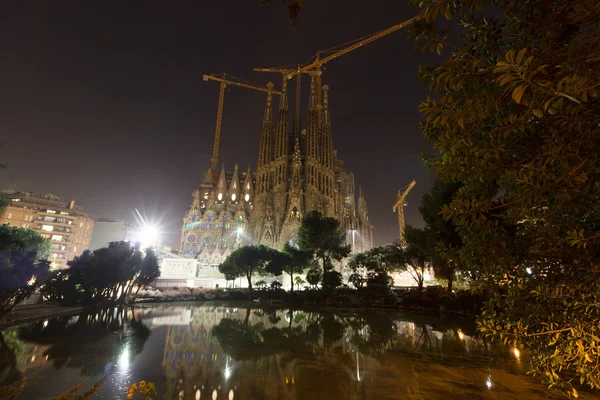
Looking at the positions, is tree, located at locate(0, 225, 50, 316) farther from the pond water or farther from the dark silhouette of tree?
the dark silhouette of tree

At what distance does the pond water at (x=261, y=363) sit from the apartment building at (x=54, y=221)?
2770 inches

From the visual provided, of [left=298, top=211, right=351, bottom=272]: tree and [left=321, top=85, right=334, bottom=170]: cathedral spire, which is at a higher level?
[left=321, top=85, right=334, bottom=170]: cathedral spire

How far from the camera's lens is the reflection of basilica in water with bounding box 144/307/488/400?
735 centimetres

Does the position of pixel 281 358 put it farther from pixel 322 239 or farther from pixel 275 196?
pixel 275 196

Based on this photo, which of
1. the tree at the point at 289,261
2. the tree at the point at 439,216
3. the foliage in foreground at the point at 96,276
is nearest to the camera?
the tree at the point at 439,216

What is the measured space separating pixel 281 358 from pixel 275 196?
57.2 meters

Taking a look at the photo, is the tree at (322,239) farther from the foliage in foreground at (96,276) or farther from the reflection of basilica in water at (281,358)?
the foliage in foreground at (96,276)

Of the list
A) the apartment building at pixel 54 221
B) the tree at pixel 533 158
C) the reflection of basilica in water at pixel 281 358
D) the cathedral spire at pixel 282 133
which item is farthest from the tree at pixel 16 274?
the apartment building at pixel 54 221

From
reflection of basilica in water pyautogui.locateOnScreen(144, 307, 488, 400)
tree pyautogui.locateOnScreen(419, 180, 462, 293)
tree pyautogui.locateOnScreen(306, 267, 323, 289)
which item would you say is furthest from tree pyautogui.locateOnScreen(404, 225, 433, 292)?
tree pyautogui.locateOnScreen(306, 267, 323, 289)

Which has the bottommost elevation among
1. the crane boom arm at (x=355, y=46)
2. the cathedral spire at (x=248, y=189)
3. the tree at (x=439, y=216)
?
the tree at (x=439, y=216)

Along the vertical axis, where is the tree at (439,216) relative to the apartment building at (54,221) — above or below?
below

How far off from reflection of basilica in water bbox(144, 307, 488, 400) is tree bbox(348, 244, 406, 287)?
14.6 metres

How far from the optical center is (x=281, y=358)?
10297 mm

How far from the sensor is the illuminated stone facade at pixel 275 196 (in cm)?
6266
